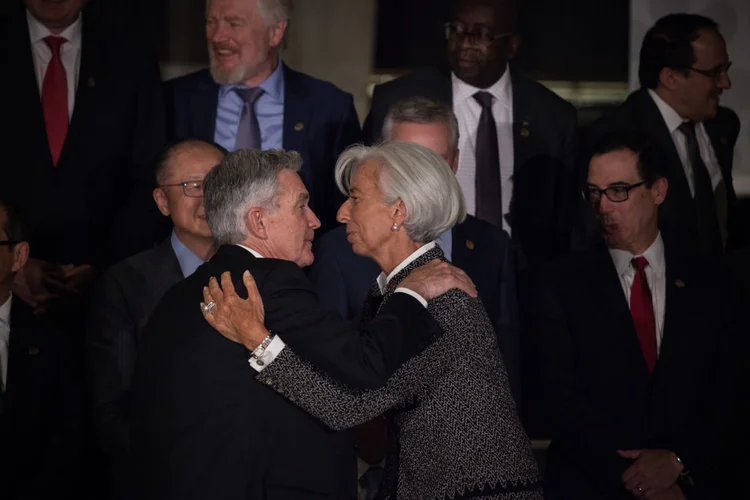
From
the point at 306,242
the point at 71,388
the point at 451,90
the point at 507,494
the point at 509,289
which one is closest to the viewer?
the point at 507,494

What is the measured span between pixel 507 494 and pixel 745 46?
276cm

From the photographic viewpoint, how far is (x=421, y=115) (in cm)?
401

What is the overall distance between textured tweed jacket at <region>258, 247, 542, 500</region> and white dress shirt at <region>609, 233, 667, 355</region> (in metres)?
1.15

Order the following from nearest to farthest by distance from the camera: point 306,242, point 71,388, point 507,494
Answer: point 507,494 → point 306,242 → point 71,388

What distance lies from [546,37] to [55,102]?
1972mm

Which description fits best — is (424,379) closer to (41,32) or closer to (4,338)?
(4,338)

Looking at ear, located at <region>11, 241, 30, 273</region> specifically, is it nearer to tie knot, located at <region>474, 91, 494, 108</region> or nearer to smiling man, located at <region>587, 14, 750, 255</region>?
tie knot, located at <region>474, 91, 494, 108</region>

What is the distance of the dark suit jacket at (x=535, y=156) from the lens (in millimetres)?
4520

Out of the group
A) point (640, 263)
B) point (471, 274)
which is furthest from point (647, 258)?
point (471, 274)

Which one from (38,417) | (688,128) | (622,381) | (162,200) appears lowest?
(38,417)

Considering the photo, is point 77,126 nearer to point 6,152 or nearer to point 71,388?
point 6,152

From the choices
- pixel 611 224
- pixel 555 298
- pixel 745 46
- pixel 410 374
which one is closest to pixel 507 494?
pixel 410 374

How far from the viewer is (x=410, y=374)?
284cm

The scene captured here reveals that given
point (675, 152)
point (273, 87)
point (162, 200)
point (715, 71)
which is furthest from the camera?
point (715, 71)
